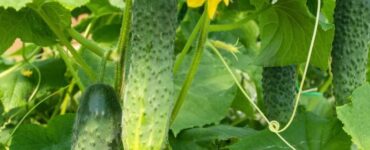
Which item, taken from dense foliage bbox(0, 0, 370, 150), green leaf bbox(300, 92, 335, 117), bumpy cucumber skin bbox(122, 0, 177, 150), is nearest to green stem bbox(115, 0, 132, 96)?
dense foliage bbox(0, 0, 370, 150)

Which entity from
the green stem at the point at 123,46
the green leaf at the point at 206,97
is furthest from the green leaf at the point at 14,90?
the green stem at the point at 123,46

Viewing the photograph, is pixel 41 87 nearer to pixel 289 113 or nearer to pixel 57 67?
pixel 57 67

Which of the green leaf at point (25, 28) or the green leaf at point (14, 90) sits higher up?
the green leaf at point (25, 28)

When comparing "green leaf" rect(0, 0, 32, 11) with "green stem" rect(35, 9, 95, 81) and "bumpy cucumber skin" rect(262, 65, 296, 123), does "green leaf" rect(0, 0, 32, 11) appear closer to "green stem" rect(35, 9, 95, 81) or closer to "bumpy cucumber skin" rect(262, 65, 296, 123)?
"green stem" rect(35, 9, 95, 81)

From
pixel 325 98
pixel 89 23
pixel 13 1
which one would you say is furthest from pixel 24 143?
pixel 325 98

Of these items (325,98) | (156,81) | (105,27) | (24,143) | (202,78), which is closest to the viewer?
(156,81)

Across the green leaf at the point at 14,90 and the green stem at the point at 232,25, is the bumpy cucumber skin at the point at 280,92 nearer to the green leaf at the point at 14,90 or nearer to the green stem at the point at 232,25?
the green stem at the point at 232,25
